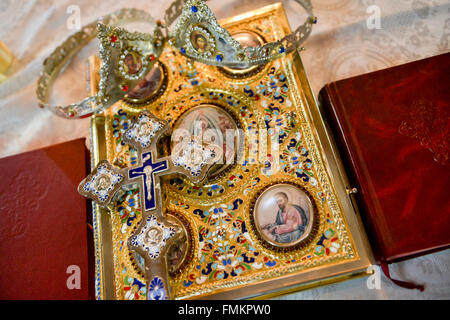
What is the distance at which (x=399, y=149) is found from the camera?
1336 mm

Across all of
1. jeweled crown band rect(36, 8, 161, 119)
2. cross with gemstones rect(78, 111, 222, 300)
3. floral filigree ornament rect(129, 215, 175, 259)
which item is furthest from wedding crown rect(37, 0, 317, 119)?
floral filigree ornament rect(129, 215, 175, 259)

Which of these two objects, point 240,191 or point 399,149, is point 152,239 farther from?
point 399,149

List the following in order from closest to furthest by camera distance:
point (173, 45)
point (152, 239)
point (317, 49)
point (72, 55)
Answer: point (152, 239), point (173, 45), point (317, 49), point (72, 55)

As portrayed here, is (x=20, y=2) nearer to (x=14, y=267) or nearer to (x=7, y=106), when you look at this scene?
(x=7, y=106)

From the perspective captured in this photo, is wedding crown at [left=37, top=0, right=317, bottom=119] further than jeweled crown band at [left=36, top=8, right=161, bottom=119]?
No

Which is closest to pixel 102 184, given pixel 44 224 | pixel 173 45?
pixel 44 224

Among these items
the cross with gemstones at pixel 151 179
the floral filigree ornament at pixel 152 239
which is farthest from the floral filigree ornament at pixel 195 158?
the floral filigree ornament at pixel 152 239

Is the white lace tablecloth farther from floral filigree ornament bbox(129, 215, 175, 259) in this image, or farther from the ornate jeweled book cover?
floral filigree ornament bbox(129, 215, 175, 259)

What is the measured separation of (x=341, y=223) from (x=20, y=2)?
90.6 inches

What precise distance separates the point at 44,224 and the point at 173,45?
96 cm

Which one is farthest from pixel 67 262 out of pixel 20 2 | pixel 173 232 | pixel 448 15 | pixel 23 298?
pixel 448 15

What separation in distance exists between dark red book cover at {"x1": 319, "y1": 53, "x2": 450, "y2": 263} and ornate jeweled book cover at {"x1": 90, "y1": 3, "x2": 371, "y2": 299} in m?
0.07

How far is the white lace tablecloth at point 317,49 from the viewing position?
53.6 inches

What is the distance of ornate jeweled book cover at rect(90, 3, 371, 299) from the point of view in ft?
4.22
